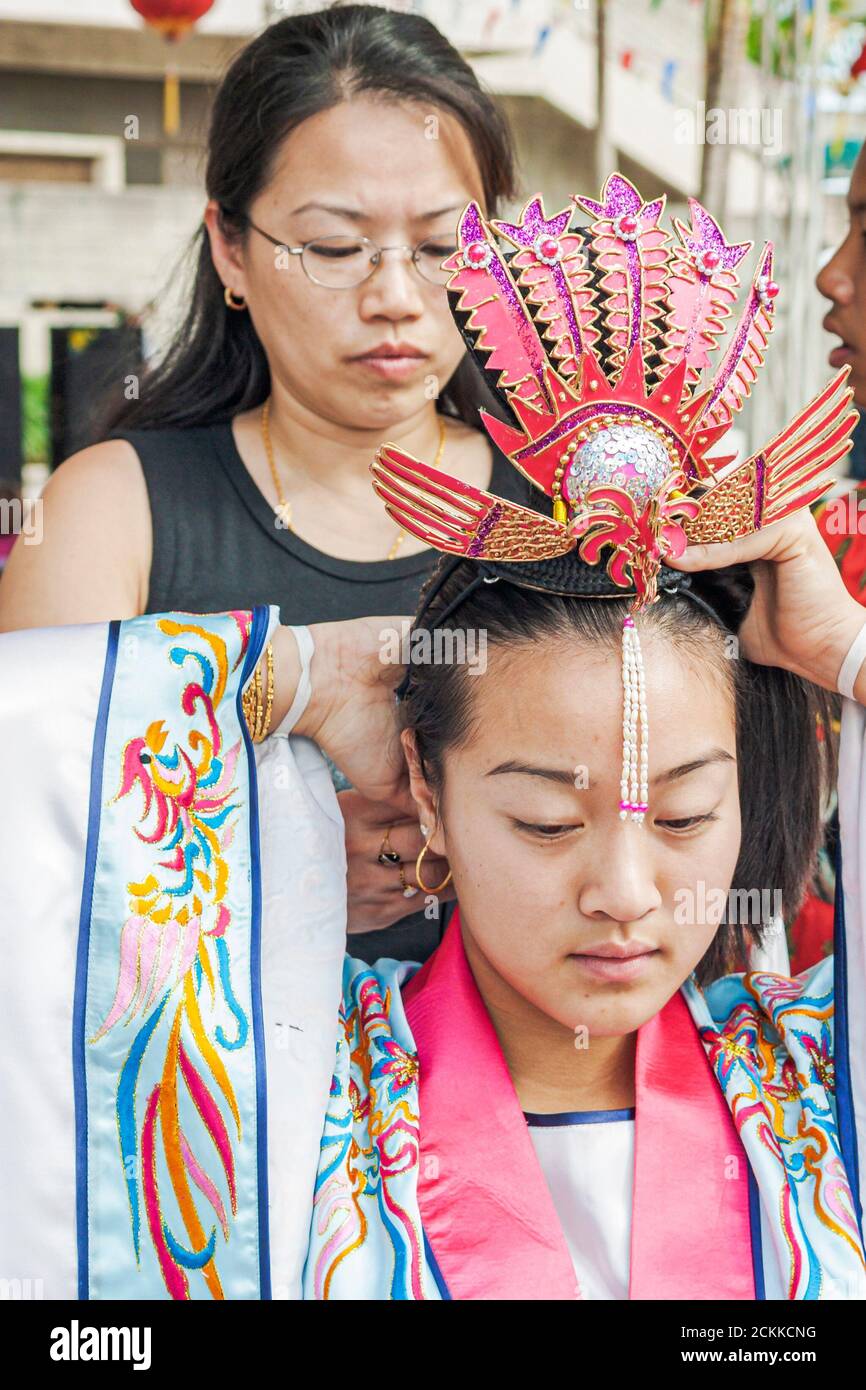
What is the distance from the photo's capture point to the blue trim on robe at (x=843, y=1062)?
55.1 inches

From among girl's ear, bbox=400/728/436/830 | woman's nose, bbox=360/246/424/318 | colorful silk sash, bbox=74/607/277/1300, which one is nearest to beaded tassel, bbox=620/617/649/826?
girl's ear, bbox=400/728/436/830

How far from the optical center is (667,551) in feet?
4.33

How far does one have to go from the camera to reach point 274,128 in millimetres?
1970

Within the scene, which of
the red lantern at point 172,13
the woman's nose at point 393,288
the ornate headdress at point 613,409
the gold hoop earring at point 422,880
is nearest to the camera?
the ornate headdress at point 613,409

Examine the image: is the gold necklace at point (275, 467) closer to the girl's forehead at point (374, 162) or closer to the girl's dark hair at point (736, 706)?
the girl's forehead at point (374, 162)

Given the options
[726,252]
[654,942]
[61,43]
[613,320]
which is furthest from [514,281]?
[61,43]

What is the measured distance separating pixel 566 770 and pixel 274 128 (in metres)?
1.05

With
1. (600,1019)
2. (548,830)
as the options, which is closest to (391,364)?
(548,830)

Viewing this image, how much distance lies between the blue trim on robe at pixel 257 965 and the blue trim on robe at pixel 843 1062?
1.72ft

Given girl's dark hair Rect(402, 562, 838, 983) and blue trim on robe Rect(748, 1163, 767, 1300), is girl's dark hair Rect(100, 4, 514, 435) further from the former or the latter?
blue trim on robe Rect(748, 1163, 767, 1300)

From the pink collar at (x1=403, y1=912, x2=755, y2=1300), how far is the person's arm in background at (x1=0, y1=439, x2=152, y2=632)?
0.70 metres

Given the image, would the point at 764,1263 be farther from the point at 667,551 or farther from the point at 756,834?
the point at 667,551

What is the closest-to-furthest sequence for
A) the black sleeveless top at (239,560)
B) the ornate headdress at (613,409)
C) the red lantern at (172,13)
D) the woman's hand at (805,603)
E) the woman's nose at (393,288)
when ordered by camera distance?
1. the ornate headdress at (613,409)
2. the woman's hand at (805,603)
3. the woman's nose at (393,288)
4. the black sleeveless top at (239,560)
5. the red lantern at (172,13)

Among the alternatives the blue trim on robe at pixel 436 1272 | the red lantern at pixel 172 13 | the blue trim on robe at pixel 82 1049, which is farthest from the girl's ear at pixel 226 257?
the red lantern at pixel 172 13
